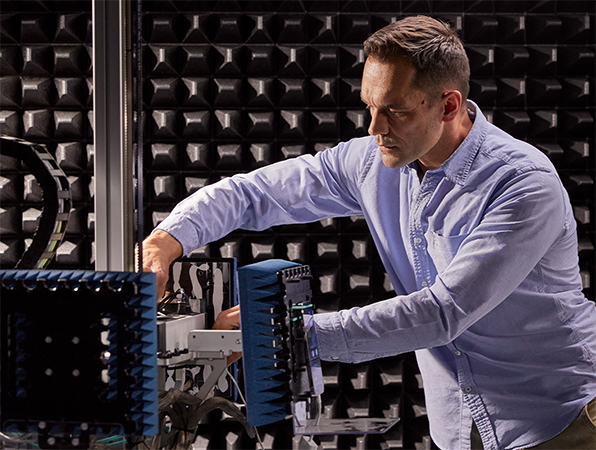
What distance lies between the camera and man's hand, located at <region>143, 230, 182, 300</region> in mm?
901

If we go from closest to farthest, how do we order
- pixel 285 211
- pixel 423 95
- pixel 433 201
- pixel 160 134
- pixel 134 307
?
pixel 134 307
pixel 423 95
pixel 433 201
pixel 285 211
pixel 160 134

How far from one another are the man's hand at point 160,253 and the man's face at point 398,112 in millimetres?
413

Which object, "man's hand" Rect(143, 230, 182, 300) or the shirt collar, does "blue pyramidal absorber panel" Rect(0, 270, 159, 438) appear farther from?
the shirt collar

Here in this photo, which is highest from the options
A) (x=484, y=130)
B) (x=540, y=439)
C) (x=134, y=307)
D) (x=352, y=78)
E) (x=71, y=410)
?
(x=352, y=78)

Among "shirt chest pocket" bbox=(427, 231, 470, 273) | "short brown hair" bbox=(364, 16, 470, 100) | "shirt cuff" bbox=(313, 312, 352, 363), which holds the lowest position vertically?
"shirt cuff" bbox=(313, 312, 352, 363)

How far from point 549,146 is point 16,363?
8.38 feet

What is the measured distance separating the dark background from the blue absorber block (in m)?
1.91

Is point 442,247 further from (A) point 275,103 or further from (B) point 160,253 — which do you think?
(A) point 275,103

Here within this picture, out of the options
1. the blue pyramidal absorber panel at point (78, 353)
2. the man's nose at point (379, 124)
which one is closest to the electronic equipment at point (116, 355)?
the blue pyramidal absorber panel at point (78, 353)

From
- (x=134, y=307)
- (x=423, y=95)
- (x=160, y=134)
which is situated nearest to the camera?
(x=134, y=307)

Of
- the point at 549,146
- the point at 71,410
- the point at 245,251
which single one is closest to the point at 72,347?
the point at 71,410

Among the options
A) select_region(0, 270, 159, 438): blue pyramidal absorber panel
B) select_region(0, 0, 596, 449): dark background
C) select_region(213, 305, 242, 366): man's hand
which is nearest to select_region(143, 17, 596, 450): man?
select_region(213, 305, 242, 366): man's hand

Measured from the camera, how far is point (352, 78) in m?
2.63

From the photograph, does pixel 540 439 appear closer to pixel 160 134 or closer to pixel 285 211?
pixel 285 211
